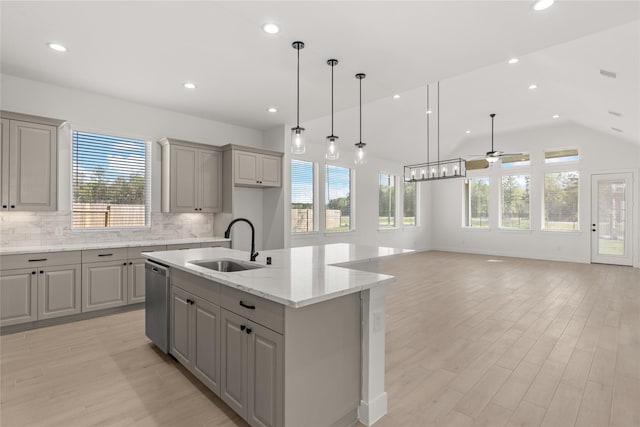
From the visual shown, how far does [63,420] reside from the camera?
206 centimetres

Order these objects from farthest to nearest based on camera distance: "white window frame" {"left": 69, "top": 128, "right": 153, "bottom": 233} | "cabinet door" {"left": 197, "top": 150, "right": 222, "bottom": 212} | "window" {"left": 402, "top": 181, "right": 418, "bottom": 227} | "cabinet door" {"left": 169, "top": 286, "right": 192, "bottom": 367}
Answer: "window" {"left": 402, "top": 181, "right": 418, "bottom": 227}
"cabinet door" {"left": 197, "top": 150, "right": 222, "bottom": 212}
"white window frame" {"left": 69, "top": 128, "right": 153, "bottom": 233}
"cabinet door" {"left": 169, "top": 286, "right": 192, "bottom": 367}

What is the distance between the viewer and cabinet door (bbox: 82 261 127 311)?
395cm

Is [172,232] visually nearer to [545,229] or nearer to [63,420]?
[63,420]

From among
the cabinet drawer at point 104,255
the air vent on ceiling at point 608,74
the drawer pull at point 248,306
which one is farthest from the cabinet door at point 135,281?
the air vent on ceiling at point 608,74

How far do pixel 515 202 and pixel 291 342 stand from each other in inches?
395

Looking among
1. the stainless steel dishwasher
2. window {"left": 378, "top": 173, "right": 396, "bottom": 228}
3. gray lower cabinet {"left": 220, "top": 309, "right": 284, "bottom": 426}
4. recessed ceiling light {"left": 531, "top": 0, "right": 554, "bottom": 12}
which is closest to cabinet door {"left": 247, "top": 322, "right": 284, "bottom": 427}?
gray lower cabinet {"left": 220, "top": 309, "right": 284, "bottom": 426}

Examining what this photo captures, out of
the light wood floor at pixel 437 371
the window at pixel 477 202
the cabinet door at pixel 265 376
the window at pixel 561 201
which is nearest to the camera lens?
the cabinet door at pixel 265 376

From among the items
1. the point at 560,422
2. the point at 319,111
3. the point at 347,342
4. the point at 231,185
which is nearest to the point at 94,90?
the point at 231,185

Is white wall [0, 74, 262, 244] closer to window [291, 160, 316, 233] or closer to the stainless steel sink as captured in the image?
window [291, 160, 316, 233]

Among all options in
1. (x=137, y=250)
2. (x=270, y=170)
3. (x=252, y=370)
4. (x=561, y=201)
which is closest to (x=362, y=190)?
(x=270, y=170)

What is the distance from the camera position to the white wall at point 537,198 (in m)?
8.09

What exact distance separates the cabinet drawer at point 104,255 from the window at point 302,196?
3.57 m

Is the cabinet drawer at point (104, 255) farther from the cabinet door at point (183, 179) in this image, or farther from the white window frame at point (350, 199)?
→ the white window frame at point (350, 199)

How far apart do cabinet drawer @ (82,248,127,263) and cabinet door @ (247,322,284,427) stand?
3192 millimetres
